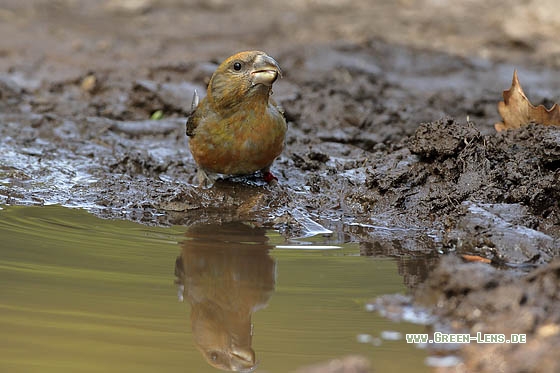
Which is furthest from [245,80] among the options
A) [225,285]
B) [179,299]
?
[179,299]

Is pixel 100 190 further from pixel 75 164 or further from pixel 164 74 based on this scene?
pixel 164 74

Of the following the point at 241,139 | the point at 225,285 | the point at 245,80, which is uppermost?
the point at 245,80

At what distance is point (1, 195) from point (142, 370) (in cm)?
302

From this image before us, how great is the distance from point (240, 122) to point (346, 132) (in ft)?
5.97

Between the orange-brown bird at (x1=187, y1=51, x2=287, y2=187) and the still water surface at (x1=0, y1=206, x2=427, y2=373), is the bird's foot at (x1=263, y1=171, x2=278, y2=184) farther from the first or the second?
the still water surface at (x1=0, y1=206, x2=427, y2=373)

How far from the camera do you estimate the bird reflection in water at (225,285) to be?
295 centimetres

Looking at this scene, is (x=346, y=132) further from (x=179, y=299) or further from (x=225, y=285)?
(x=179, y=299)

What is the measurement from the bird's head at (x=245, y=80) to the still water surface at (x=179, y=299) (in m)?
0.96

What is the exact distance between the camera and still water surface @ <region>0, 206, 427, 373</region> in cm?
281

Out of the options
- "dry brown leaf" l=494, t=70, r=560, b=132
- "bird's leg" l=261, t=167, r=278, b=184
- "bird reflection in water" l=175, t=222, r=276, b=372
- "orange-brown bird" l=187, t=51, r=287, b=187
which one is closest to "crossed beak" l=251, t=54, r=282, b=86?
"orange-brown bird" l=187, t=51, r=287, b=187

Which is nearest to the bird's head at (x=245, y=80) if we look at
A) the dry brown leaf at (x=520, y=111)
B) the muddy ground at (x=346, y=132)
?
the muddy ground at (x=346, y=132)

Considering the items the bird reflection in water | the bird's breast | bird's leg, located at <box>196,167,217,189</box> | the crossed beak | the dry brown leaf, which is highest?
the crossed beak

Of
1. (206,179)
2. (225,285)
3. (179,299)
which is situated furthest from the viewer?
(206,179)

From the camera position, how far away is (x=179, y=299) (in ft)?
11.4
